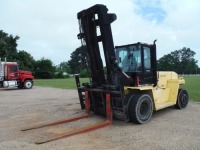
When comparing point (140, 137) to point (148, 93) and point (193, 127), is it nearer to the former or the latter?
point (193, 127)

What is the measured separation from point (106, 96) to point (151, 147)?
260 centimetres

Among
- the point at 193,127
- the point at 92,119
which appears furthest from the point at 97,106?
the point at 193,127

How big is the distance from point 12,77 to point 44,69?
41.1 metres

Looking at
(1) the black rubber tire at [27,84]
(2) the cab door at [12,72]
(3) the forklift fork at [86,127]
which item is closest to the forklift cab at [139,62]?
(3) the forklift fork at [86,127]

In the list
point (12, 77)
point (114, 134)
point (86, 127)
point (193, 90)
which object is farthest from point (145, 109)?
point (12, 77)

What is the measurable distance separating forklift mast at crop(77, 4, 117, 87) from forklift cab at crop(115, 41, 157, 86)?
2.90ft

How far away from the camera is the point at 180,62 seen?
125 meters

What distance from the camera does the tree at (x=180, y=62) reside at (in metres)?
120

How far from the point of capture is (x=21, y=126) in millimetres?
8281

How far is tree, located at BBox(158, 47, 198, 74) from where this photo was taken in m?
120

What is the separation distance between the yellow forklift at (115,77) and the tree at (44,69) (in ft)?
188

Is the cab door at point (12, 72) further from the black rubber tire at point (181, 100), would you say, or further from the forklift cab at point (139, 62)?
the black rubber tire at point (181, 100)

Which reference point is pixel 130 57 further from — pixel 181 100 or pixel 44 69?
pixel 44 69

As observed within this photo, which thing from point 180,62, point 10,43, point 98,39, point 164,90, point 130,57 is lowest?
point 164,90
